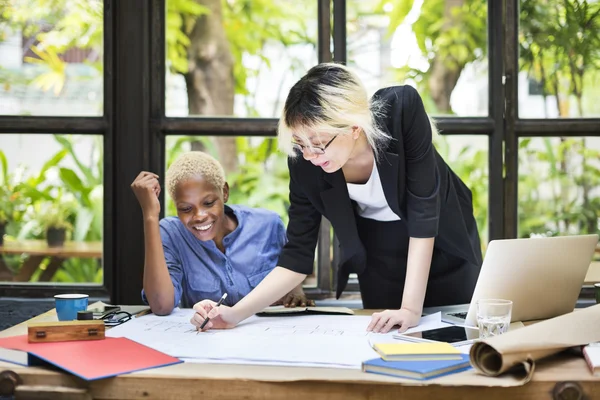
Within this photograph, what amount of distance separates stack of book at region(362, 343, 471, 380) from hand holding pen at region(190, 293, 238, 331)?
0.48 m

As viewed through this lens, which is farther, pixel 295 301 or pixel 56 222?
pixel 56 222

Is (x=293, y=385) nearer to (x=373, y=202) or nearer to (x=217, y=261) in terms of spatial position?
(x=373, y=202)

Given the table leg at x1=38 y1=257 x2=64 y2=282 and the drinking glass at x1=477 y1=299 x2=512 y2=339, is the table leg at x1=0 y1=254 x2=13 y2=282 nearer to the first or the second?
the table leg at x1=38 y1=257 x2=64 y2=282

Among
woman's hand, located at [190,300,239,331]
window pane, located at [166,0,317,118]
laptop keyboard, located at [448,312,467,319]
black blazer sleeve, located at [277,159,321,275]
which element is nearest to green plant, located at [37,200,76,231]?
window pane, located at [166,0,317,118]

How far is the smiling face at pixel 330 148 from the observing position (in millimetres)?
1796

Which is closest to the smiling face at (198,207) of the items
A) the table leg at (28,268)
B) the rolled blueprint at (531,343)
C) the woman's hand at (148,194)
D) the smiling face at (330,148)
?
the woman's hand at (148,194)

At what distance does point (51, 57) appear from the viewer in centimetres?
283

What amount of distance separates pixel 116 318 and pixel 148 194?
42 centimetres

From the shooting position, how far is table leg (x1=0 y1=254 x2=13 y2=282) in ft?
9.26

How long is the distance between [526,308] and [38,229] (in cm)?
193

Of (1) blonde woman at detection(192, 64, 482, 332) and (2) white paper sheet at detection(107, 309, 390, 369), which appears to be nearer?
(2) white paper sheet at detection(107, 309, 390, 369)

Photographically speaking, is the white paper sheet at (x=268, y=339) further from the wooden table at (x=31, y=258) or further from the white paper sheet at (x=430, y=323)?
the wooden table at (x=31, y=258)

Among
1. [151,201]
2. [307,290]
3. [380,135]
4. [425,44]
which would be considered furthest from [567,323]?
[425,44]

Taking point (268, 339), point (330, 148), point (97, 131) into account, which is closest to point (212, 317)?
point (268, 339)
